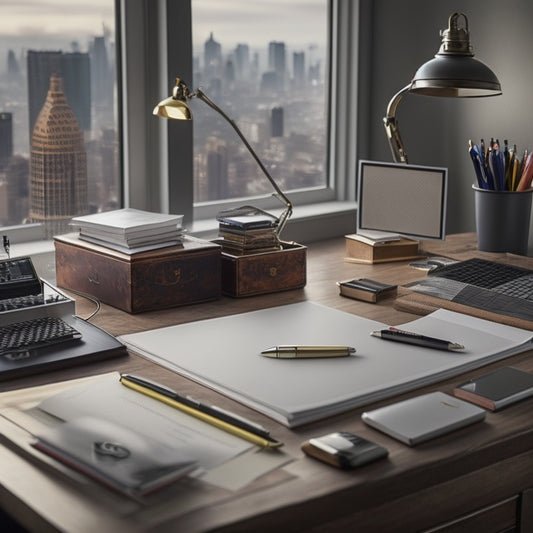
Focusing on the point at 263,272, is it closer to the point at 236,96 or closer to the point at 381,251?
the point at 381,251

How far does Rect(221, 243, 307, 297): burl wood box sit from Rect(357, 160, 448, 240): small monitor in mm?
342

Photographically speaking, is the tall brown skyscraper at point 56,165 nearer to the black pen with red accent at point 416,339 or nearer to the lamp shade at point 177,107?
the lamp shade at point 177,107

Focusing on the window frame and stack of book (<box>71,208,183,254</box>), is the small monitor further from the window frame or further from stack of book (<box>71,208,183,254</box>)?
stack of book (<box>71,208,183,254</box>)

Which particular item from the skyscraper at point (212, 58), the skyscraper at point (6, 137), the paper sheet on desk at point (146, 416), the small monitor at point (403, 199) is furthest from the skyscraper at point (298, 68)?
the paper sheet on desk at point (146, 416)

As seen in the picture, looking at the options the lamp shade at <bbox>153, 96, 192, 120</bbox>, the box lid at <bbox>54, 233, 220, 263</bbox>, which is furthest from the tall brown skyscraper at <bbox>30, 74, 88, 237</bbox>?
the lamp shade at <bbox>153, 96, 192, 120</bbox>

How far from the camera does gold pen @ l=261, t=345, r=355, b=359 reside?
1.34 meters

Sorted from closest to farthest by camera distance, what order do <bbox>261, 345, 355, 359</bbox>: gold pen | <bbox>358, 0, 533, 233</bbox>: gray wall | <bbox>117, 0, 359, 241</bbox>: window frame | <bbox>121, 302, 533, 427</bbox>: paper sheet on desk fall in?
<bbox>121, 302, 533, 427</bbox>: paper sheet on desk
<bbox>261, 345, 355, 359</bbox>: gold pen
<bbox>117, 0, 359, 241</bbox>: window frame
<bbox>358, 0, 533, 233</bbox>: gray wall

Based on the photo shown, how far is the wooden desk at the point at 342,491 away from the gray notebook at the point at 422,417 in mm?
11

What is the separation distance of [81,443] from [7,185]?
1.08 metres

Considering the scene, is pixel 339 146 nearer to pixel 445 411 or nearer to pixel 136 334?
pixel 136 334

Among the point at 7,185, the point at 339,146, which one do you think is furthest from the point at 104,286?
the point at 339,146

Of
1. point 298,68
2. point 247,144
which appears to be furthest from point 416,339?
point 298,68

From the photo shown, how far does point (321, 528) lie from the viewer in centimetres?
97

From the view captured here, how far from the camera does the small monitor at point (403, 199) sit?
2.00 m
